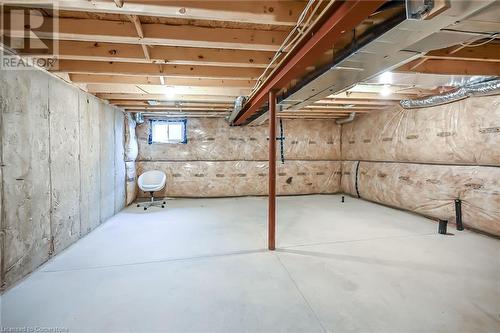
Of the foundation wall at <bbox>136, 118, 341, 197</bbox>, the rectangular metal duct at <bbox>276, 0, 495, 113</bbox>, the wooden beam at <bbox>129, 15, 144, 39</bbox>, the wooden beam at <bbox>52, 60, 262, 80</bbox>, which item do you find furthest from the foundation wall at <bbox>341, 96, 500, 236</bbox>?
the wooden beam at <bbox>129, 15, 144, 39</bbox>

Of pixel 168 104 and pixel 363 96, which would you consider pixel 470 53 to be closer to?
pixel 363 96

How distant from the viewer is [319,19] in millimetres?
1468

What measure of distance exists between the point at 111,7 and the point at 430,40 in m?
2.01

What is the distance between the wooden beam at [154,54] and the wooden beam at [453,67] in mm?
1527

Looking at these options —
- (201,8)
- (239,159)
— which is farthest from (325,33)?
(239,159)

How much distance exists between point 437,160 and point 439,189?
1.46ft

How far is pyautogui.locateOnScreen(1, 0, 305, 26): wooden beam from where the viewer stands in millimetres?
1446

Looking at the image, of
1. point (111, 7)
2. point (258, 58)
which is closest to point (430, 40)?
point (258, 58)

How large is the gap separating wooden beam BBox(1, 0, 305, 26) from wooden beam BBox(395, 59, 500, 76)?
1600 millimetres

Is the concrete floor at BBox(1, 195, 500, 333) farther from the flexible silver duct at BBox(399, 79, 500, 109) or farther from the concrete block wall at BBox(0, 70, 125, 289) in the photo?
the flexible silver duct at BBox(399, 79, 500, 109)

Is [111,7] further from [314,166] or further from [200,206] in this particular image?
[314,166]

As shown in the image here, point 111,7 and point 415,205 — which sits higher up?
point 111,7

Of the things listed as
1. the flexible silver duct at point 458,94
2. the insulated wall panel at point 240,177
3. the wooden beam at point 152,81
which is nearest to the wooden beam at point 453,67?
the flexible silver duct at point 458,94

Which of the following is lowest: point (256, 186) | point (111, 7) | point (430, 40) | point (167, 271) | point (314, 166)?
point (167, 271)
